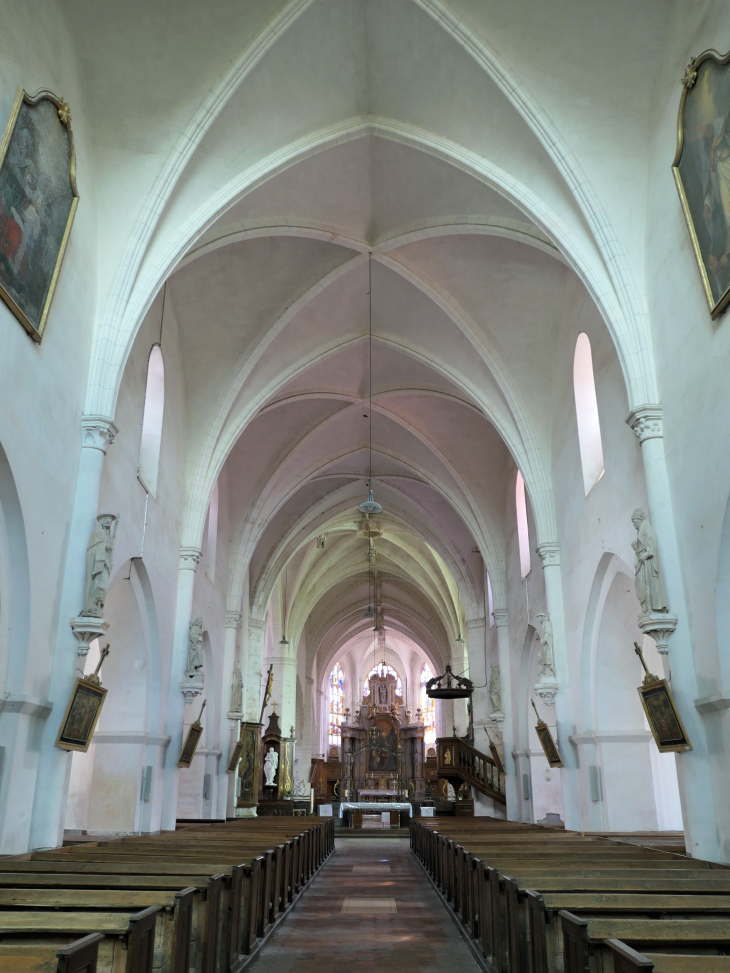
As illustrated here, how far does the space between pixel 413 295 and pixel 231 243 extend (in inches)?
155

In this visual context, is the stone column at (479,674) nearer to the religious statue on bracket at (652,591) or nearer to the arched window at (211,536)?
the arched window at (211,536)

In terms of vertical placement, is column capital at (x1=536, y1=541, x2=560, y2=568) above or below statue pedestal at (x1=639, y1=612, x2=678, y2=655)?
above

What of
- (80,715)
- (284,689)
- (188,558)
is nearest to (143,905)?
(80,715)

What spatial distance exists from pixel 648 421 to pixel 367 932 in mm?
6436

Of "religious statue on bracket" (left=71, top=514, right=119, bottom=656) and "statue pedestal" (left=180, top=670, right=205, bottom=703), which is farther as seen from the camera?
"statue pedestal" (left=180, top=670, right=205, bottom=703)

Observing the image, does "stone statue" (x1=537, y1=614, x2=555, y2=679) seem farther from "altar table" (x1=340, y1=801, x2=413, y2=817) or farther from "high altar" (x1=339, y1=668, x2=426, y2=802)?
"high altar" (x1=339, y1=668, x2=426, y2=802)

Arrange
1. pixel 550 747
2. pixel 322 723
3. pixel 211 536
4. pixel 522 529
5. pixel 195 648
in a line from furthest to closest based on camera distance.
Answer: pixel 322 723
pixel 211 536
pixel 522 529
pixel 195 648
pixel 550 747

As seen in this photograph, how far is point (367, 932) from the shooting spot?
769 cm

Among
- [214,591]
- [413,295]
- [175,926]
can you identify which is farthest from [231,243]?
[175,926]

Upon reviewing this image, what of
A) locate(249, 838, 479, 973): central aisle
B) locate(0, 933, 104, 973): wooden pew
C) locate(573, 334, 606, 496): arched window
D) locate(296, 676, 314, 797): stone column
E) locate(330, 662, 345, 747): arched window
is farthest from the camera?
locate(330, 662, 345, 747): arched window

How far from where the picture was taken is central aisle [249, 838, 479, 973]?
21.1 ft

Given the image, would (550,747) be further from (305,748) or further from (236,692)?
(305,748)

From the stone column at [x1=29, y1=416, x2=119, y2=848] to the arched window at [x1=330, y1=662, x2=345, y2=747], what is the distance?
3700 centimetres

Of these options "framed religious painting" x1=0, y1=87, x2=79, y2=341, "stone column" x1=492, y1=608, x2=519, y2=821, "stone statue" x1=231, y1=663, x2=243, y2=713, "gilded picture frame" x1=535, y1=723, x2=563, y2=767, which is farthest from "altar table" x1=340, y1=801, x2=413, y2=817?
"framed religious painting" x1=0, y1=87, x2=79, y2=341
